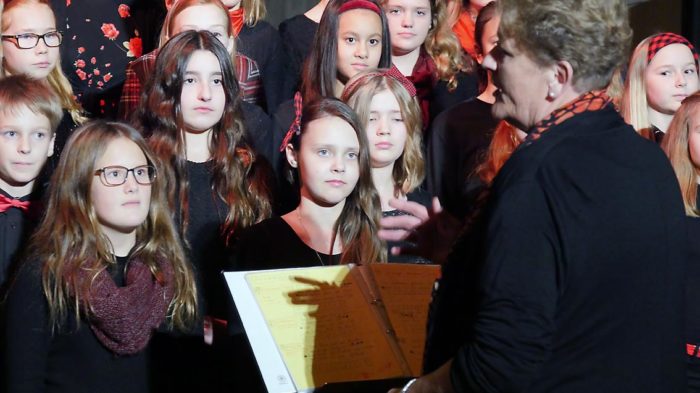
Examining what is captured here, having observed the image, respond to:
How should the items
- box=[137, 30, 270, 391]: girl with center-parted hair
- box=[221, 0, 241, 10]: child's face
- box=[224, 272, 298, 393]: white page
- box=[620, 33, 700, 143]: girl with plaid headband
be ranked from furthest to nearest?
box=[221, 0, 241, 10]: child's face → box=[620, 33, 700, 143]: girl with plaid headband → box=[137, 30, 270, 391]: girl with center-parted hair → box=[224, 272, 298, 393]: white page

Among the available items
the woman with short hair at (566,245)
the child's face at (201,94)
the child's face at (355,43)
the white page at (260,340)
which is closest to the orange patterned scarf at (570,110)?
the woman with short hair at (566,245)

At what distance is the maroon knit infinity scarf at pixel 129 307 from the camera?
2566 millimetres

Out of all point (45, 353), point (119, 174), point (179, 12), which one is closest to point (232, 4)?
point (179, 12)

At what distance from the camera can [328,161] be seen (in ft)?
10.1

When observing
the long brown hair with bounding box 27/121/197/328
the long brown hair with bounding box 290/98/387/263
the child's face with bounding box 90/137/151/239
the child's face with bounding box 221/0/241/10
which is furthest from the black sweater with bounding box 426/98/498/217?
the child's face with bounding box 90/137/151/239

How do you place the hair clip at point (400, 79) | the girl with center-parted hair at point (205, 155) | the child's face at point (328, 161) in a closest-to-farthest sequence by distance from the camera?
the child's face at point (328, 161)
the girl with center-parted hair at point (205, 155)
the hair clip at point (400, 79)

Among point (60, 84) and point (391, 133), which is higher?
point (60, 84)

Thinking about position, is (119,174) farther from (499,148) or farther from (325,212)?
(499,148)

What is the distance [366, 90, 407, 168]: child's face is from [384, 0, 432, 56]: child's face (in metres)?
0.71

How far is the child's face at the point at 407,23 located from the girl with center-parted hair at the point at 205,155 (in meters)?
0.95

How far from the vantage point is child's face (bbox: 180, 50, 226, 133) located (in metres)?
3.32

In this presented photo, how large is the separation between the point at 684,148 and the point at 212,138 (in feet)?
5.02

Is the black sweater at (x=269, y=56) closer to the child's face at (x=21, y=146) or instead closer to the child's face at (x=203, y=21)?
the child's face at (x=203, y=21)

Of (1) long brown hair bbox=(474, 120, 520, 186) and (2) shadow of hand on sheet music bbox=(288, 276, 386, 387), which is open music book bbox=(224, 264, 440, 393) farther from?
(1) long brown hair bbox=(474, 120, 520, 186)
